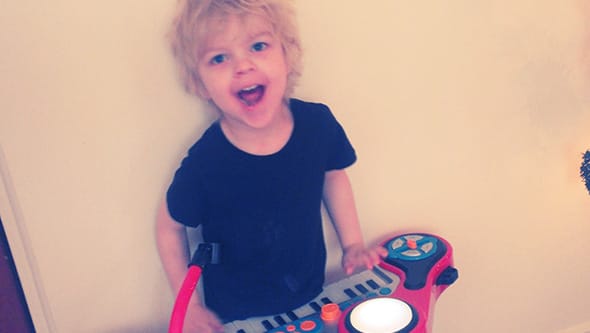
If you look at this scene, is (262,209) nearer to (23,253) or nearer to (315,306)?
(315,306)

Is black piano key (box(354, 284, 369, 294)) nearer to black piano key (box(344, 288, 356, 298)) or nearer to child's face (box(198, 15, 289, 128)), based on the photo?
black piano key (box(344, 288, 356, 298))

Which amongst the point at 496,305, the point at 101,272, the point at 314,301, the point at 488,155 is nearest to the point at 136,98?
the point at 101,272

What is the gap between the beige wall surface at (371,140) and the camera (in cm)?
63

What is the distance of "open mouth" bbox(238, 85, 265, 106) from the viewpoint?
640 mm

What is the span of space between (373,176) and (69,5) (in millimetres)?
463

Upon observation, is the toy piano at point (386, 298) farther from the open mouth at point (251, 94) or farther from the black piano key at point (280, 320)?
the open mouth at point (251, 94)

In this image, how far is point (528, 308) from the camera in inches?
40.3

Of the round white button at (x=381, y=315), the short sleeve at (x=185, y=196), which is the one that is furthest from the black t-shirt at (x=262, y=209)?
the round white button at (x=381, y=315)

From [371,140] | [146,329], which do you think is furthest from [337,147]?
[146,329]

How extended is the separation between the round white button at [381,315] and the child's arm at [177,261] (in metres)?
0.18

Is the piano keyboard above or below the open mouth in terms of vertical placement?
below

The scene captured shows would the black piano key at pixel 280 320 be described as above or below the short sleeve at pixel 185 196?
below

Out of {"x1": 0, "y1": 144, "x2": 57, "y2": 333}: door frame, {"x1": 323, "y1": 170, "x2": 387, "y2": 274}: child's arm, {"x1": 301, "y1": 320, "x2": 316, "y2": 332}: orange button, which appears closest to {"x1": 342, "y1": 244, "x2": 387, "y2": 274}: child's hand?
{"x1": 323, "y1": 170, "x2": 387, "y2": 274}: child's arm

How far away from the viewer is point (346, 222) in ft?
2.54
